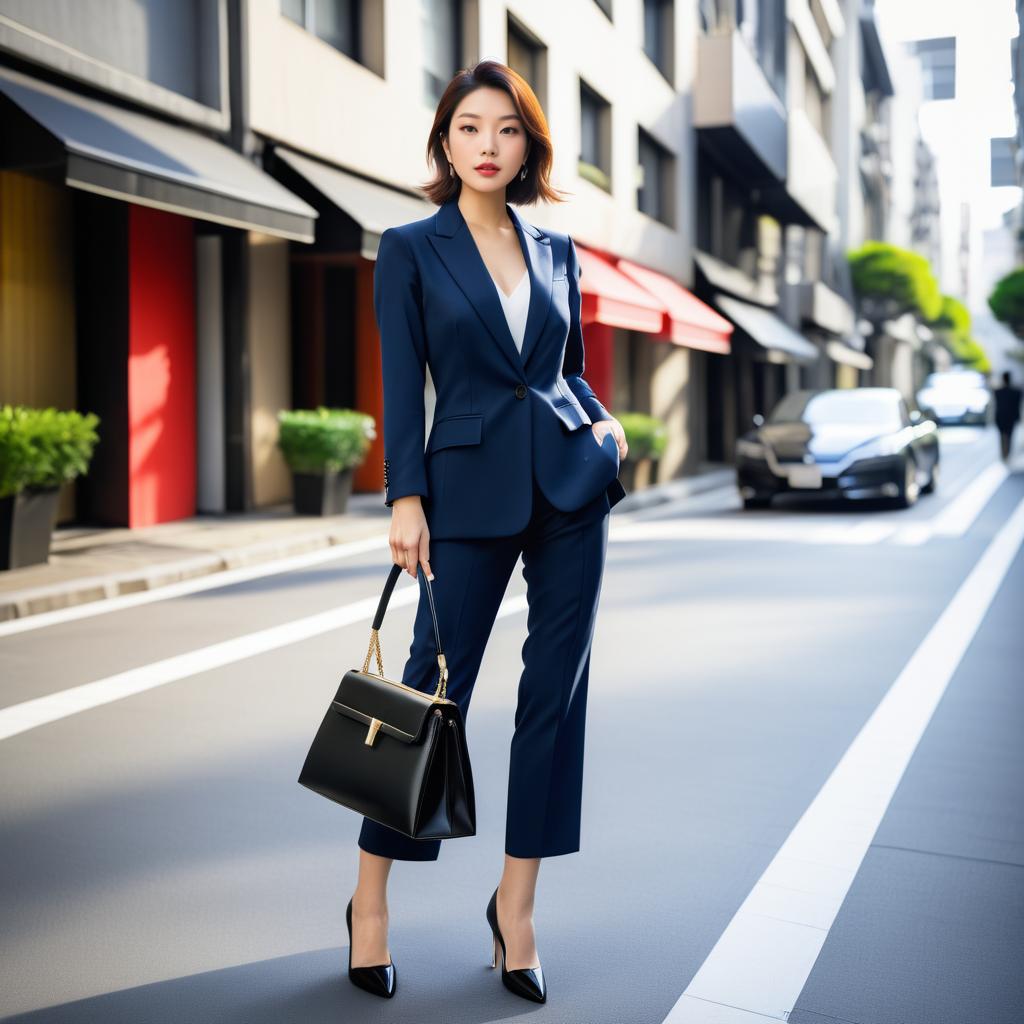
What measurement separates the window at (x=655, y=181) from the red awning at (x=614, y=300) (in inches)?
155

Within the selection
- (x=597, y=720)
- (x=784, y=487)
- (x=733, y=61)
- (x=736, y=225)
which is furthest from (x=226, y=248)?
(x=736, y=225)

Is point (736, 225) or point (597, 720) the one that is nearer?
point (597, 720)

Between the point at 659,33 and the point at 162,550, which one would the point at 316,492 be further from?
the point at 659,33

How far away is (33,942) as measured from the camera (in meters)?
3.02

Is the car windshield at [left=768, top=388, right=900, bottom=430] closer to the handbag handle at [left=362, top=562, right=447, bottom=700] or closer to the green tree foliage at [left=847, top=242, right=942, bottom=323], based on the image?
Answer: the handbag handle at [left=362, top=562, right=447, bottom=700]

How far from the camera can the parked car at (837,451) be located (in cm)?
1495

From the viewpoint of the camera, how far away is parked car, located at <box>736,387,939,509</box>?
14945 millimetres

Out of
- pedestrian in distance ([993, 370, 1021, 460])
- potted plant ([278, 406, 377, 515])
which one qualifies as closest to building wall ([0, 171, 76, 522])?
potted plant ([278, 406, 377, 515])

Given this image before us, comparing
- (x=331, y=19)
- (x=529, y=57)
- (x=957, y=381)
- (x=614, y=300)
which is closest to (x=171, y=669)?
(x=331, y=19)

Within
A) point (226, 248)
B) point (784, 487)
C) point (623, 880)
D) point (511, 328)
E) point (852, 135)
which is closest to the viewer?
point (511, 328)

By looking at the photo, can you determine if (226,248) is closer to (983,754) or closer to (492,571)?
(983,754)

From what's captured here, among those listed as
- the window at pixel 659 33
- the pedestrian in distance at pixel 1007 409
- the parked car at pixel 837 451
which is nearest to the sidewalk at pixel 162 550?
the parked car at pixel 837 451

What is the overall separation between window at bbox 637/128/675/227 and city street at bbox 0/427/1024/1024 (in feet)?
57.5

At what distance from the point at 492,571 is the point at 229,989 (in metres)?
1.02
